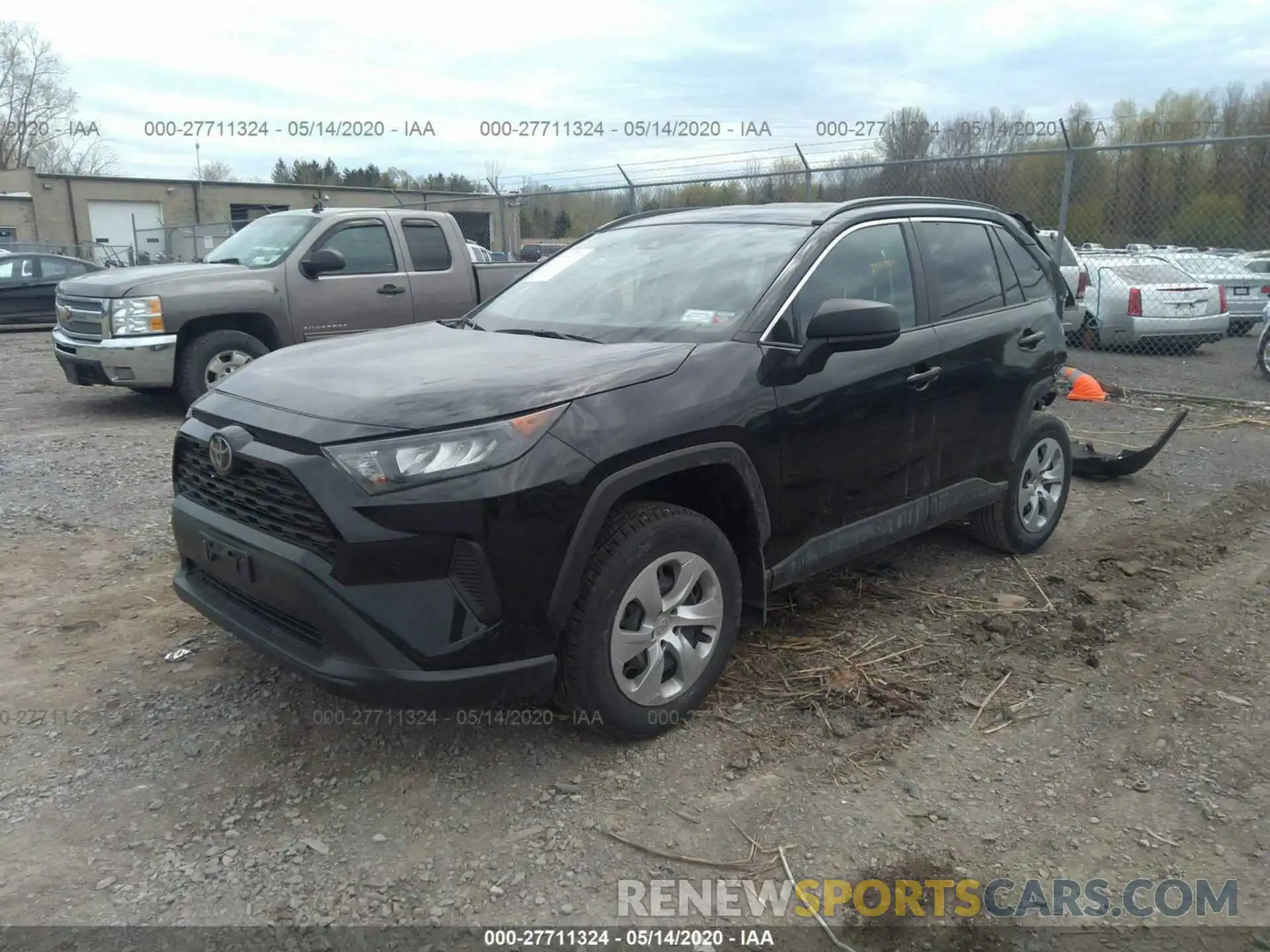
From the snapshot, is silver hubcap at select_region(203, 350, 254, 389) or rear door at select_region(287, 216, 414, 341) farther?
rear door at select_region(287, 216, 414, 341)

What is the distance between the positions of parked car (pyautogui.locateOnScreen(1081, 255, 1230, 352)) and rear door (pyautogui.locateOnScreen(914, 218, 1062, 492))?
986 centimetres

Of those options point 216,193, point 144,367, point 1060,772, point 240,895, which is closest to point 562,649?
point 240,895

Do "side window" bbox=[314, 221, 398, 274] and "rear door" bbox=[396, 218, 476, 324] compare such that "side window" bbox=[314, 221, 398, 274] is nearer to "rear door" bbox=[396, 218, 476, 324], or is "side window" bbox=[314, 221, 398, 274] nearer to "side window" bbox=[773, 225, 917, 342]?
"rear door" bbox=[396, 218, 476, 324]

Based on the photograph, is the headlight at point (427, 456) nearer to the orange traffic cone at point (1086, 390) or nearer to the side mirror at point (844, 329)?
the side mirror at point (844, 329)

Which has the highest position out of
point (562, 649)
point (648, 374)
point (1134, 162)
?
point (1134, 162)

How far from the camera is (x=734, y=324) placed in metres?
3.56

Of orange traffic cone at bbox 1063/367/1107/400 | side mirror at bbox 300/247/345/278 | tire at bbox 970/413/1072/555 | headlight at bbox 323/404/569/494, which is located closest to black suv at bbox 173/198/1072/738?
headlight at bbox 323/404/569/494

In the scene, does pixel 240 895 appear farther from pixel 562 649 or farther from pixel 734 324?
pixel 734 324

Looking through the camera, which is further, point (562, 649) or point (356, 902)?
point (562, 649)

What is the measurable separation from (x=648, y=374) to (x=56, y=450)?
610cm

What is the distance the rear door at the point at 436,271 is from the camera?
9.14 m

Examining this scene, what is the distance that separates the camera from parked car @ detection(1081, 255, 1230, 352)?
44.3 ft

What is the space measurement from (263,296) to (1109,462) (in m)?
6.99

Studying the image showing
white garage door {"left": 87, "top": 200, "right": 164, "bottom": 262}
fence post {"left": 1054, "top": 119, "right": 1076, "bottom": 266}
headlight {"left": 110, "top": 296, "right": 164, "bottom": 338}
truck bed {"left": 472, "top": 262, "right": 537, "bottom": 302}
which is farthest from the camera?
white garage door {"left": 87, "top": 200, "right": 164, "bottom": 262}
